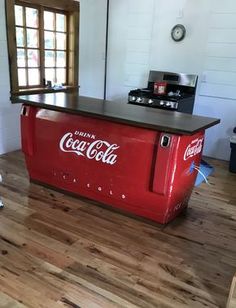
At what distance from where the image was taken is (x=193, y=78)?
423 centimetres

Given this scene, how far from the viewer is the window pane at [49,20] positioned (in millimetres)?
A: 4158

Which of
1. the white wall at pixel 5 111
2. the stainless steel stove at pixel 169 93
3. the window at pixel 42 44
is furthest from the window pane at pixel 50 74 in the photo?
the stainless steel stove at pixel 169 93

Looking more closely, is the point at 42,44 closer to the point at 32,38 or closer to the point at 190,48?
the point at 32,38

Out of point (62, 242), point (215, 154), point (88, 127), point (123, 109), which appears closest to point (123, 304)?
point (62, 242)

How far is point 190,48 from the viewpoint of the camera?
13.8 ft

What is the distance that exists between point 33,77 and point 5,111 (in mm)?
671

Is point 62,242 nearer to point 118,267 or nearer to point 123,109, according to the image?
point 118,267

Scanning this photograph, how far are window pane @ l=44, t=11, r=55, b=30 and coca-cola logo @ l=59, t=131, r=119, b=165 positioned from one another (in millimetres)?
2247

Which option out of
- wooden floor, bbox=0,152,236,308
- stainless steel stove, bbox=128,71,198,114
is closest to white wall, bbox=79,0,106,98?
stainless steel stove, bbox=128,71,198,114

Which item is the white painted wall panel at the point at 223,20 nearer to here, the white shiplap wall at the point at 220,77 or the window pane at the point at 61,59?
the white shiplap wall at the point at 220,77

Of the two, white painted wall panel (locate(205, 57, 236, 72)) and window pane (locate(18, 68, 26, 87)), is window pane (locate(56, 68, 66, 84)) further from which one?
white painted wall panel (locate(205, 57, 236, 72))

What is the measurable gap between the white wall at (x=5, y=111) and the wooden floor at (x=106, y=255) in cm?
111

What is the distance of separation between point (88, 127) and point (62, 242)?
0.96 metres

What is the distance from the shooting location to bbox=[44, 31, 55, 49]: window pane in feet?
13.9
